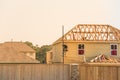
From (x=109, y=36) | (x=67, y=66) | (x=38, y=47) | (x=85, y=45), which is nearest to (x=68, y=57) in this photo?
(x=85, y=45)

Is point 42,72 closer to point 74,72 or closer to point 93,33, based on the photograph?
point 74,72

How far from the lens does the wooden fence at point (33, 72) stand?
2412cm

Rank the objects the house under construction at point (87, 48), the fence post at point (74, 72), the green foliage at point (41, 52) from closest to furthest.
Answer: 1. the fence post at point (74, 72)
2. the house under construction at point (87, 48)
3. the green foliage at point (41, 52)

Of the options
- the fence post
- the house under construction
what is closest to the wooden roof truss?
the house under construction

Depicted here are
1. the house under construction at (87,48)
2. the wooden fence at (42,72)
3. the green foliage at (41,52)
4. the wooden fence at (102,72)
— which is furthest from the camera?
the green foliage at (41,52)

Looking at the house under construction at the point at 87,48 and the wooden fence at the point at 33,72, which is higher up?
the house under construction at the point at 87,48

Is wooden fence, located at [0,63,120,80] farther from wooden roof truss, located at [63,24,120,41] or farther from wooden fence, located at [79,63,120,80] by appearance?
wooden roof truss, located at [63,24,120,41]

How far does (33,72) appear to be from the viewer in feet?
79.8

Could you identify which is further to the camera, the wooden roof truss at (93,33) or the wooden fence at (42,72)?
the wooden roof truss at (93,33)

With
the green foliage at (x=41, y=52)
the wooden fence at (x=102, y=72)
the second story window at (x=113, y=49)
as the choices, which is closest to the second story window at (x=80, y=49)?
the second story window at (x=113, y=49)

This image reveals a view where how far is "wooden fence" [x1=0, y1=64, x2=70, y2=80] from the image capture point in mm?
24125

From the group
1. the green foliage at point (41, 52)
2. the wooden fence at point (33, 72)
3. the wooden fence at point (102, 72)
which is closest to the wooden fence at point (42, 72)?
the wooden fence at point (33, 72)

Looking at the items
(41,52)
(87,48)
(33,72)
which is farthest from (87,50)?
(41,52)

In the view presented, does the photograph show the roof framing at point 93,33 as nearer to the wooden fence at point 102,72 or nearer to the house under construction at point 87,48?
the house under construction at point 87,48
